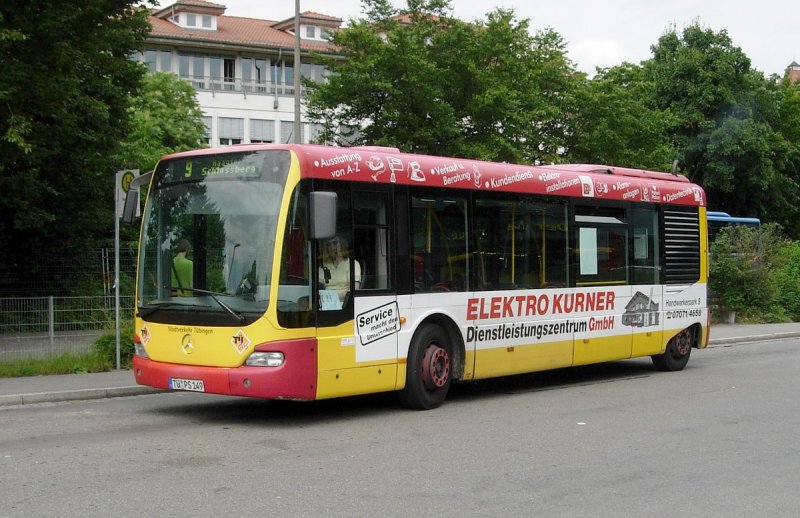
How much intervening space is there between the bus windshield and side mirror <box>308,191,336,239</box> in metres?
0.40

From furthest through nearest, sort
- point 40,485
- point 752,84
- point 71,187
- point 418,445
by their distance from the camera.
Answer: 1. point 752,84
2. point 71,187
3. point 418,445
4. point 40,485

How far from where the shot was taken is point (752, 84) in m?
52.7

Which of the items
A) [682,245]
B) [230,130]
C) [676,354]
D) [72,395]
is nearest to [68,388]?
[72,395]

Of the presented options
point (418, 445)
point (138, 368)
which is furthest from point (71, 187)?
point (418, 445)

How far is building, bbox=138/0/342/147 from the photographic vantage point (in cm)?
6297

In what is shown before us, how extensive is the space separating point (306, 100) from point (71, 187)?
10.3 metres

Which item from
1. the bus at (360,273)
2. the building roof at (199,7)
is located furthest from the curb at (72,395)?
the building roof at (199,7)

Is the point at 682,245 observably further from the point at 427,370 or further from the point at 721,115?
the point at 721,115

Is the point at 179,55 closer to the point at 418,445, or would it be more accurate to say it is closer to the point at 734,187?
the point at 734,187

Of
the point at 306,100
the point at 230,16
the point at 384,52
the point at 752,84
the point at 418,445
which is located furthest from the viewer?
the point at 230,16

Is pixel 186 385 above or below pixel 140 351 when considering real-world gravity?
below

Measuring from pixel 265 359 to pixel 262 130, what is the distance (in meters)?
55.6

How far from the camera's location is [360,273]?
11172 mm

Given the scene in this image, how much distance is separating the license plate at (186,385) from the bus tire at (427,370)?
2456mm
